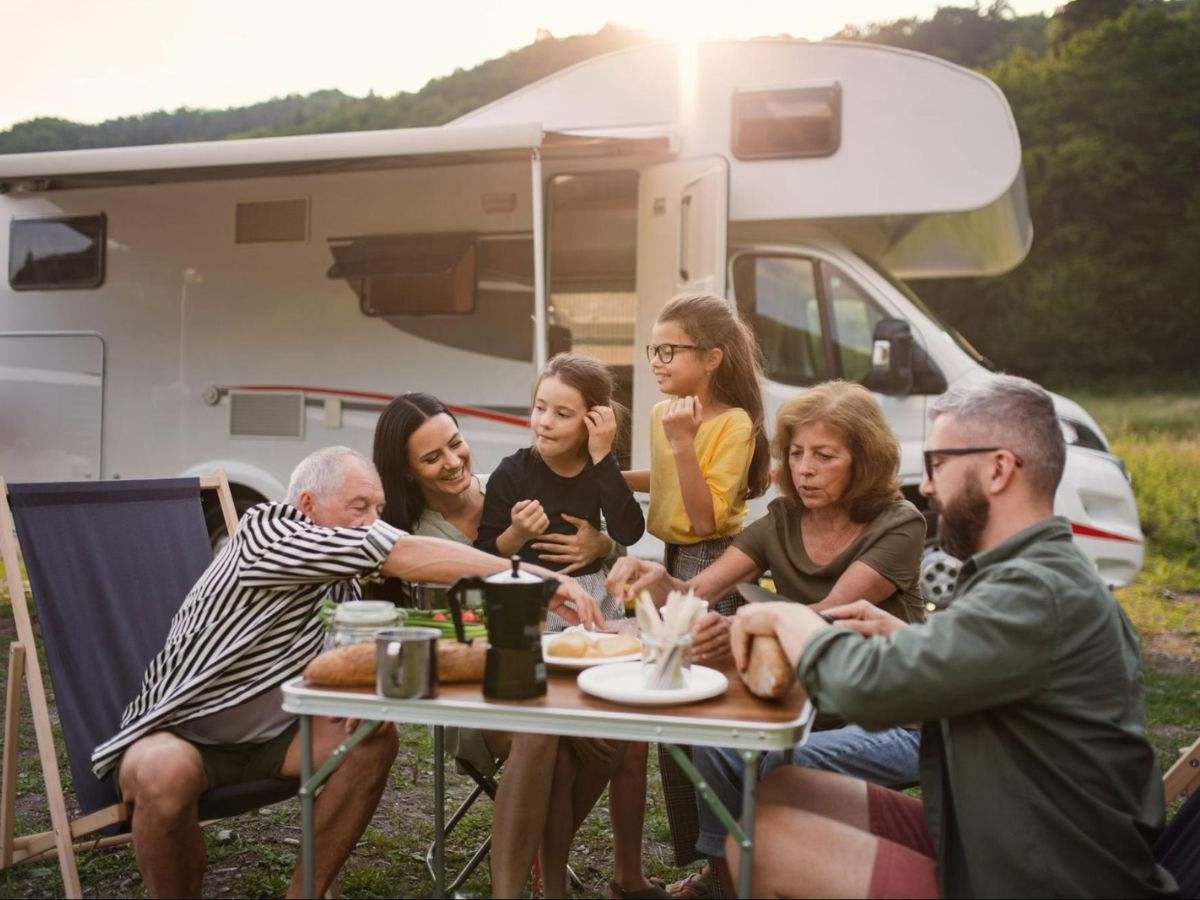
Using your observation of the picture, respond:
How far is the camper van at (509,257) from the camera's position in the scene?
18.3ft

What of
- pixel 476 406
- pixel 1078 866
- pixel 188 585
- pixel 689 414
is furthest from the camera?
pixel 476 406

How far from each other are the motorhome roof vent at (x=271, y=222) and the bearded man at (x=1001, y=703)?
4.85m

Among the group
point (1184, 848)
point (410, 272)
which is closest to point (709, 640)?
point (1184, 848)

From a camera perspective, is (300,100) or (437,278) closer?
(437,278)

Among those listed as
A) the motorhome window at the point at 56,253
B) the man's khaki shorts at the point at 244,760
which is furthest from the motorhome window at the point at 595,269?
the man's khaki shorts at the point at 244,760

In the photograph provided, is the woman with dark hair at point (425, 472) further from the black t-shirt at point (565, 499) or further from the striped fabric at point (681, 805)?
the striped fabric at point (681, 805)

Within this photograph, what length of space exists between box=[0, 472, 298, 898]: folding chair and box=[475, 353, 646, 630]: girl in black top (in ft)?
2.63

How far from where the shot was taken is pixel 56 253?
6.64 m

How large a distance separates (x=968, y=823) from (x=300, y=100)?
72.4 ft

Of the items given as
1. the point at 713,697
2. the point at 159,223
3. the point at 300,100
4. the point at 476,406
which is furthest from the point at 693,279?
the point at 300,100

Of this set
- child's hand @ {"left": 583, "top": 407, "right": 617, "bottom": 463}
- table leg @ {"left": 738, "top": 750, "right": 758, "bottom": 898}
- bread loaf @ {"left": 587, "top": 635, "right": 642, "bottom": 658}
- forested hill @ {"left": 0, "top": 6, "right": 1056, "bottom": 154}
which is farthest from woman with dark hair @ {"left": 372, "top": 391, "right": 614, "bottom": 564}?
forested hill @ {"left": 0, "top": 6, "right": 1056, "bottom": 154}

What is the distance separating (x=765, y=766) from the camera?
243 centimetres

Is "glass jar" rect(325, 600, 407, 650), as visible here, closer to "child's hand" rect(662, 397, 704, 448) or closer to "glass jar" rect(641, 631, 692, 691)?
"glass jar" rect(641, 631, 692, 691)

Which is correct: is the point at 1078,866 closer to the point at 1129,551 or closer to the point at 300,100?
the point at 1129,551
